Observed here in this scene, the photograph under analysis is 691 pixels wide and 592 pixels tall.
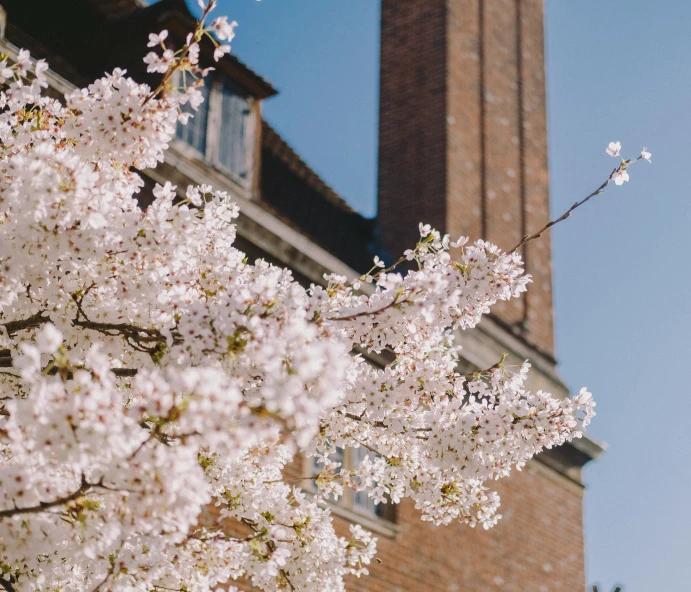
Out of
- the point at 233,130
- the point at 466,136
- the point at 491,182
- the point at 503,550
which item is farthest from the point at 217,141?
the point at 503,550

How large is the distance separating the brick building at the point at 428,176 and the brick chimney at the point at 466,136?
0.03m

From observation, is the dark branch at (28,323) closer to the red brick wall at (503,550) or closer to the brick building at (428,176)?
the brick building at (428,176)

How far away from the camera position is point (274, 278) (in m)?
3.78

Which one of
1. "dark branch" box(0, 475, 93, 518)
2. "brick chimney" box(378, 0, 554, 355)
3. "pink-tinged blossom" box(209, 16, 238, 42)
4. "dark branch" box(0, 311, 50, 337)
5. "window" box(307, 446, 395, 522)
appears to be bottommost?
"dark branch" box(0, 475, 93, 518)

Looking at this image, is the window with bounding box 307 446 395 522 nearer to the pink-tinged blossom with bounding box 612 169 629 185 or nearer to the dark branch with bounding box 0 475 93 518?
the pink-tinged blossom with bounding box 612 169 629 185

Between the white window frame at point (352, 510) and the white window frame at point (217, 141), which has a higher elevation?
the white window frame at point (217, 141)

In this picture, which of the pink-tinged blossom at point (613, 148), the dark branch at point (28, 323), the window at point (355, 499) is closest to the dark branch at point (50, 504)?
the dark branch at point (28, 323)

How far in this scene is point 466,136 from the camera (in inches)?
593

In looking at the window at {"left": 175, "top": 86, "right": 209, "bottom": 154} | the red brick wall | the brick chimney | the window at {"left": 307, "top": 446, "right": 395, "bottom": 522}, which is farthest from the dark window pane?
the red brick wall

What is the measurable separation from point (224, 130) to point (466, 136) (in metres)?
4.82

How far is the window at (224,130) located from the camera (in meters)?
11.4

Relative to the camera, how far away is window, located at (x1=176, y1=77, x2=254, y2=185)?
1138 cm

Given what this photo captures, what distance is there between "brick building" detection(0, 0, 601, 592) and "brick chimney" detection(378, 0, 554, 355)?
0.03 metres

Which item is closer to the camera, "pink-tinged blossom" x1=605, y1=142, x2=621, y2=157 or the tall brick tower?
"pink-tinged blossom" x1=605, y1=142, x2=621, y2=157
